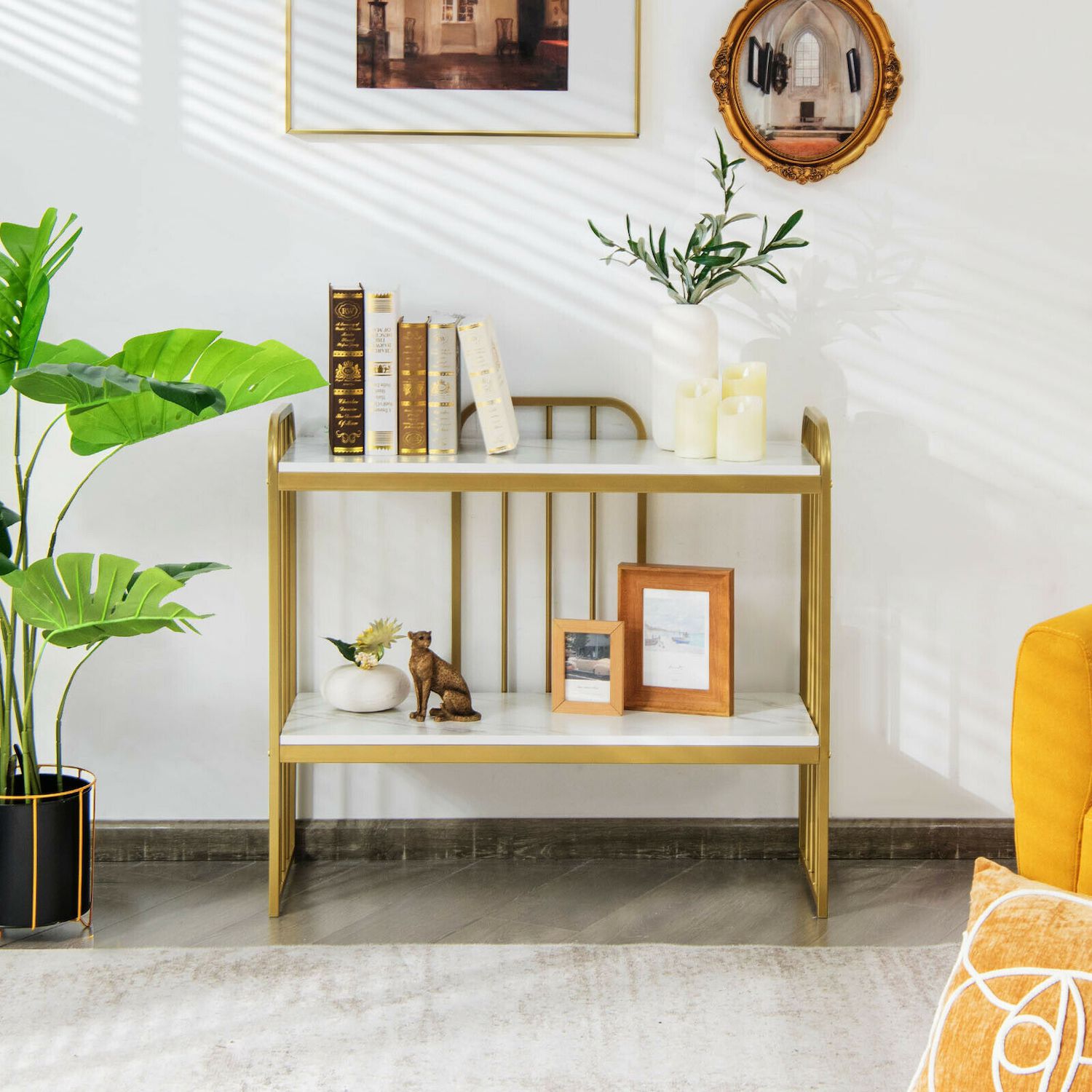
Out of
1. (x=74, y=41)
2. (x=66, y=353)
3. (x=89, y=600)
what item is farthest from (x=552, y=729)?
(x=74, y=41)

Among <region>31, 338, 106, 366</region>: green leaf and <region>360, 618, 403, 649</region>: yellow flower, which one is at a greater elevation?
<region>31, 338, 106, 366</region>: green leaf

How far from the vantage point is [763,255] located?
229 centimetres

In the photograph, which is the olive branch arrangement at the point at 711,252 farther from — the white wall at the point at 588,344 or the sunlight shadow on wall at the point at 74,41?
the sunlight shadow on wall at the point at 74,41

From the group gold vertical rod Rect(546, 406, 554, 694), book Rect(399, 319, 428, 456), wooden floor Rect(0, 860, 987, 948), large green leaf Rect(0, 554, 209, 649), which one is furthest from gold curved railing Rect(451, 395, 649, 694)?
large green leaf Rect(0, 554, 209, 649)

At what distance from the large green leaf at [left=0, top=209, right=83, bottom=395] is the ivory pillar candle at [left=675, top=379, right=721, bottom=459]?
1.01 meters

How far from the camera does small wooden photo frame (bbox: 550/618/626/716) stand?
225cm

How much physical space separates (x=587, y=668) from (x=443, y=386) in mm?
581

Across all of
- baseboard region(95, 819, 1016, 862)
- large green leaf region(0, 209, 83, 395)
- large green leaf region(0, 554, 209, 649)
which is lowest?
baseboard region(95, 819, 1016, 862)

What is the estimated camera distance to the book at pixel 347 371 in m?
2.12

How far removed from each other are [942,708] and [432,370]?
48.5 inches

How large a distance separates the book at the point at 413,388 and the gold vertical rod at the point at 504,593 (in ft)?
0.99

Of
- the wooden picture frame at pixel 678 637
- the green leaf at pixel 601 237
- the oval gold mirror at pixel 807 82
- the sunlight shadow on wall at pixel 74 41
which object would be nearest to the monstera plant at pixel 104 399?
the sunlight shadow on wall at pixel 74 41

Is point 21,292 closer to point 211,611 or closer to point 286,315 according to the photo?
point 286,315

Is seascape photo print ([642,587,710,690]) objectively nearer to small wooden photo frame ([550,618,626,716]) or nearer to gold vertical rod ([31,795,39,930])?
small wooden photo frame ([550,618,626,716])
